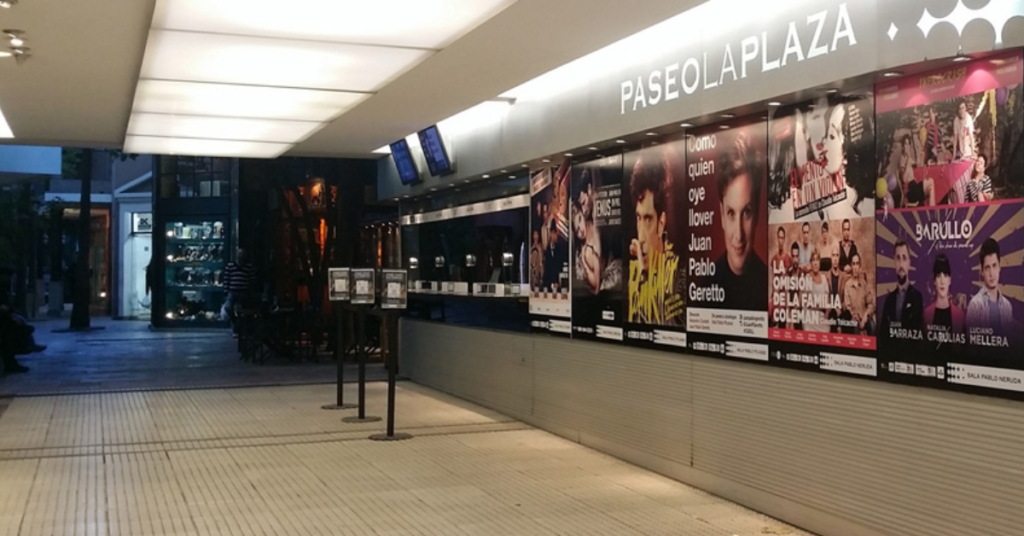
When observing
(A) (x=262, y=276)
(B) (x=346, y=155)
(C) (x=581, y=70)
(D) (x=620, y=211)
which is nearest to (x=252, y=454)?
(D) (x=620, y=211)

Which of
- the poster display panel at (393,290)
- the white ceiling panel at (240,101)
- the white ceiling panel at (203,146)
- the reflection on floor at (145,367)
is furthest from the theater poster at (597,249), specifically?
the reflection on floor at (145,367)

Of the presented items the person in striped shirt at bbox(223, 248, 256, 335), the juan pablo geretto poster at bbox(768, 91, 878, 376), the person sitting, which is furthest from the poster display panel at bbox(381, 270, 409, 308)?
the person in striped shirt at bbox(223, 248, 256, 335)

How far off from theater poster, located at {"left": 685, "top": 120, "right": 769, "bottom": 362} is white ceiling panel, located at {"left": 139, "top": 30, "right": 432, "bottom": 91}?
6.56ft

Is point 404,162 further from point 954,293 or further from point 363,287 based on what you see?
point 954,293

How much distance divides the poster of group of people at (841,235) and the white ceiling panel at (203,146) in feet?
16.6

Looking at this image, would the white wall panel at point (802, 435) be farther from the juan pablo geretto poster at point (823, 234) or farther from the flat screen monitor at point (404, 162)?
the flat screen monitor at point (404, 162)

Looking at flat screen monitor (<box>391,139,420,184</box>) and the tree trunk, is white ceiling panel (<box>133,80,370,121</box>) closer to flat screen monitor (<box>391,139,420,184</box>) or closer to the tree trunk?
flat screen monitor (<box>391,139,420,184</box>)

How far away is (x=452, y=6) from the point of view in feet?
19.1

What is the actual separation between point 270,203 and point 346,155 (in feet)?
26.2

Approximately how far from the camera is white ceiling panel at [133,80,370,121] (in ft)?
27.2

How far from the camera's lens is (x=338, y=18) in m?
6.15

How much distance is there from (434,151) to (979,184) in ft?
23.6

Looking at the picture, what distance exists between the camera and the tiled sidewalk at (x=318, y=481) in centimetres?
593

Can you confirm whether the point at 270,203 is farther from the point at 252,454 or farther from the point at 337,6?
the point at 337,6
